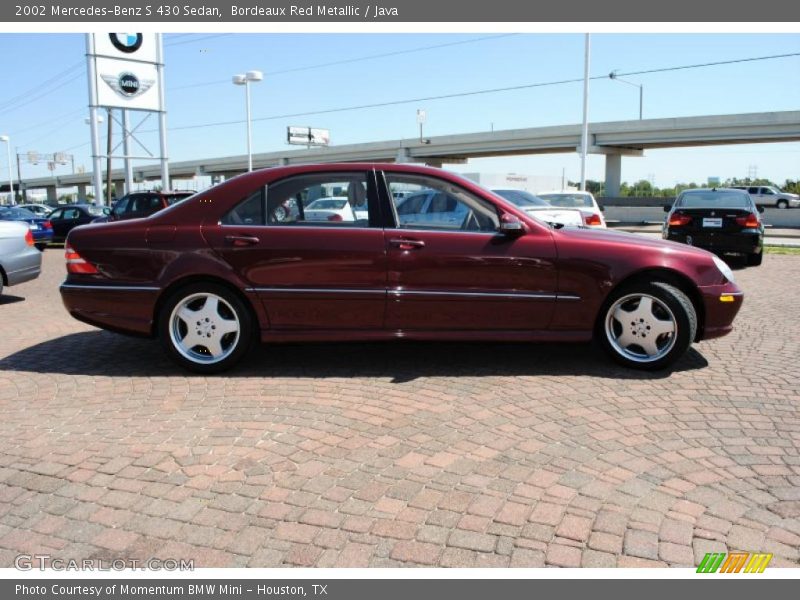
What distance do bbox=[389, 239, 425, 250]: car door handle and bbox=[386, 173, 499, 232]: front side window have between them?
160mm

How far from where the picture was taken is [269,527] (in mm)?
2855

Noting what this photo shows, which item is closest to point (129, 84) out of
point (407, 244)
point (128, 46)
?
point (128, 46)

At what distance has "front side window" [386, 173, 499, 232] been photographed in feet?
16.8

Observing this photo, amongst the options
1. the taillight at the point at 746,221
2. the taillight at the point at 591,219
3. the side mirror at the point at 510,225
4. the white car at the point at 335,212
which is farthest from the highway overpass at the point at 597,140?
the white car at the point at 335,212

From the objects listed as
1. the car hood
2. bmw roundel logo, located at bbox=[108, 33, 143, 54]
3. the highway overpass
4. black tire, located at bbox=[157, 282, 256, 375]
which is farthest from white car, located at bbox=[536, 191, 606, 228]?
the highway overpass

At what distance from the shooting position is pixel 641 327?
513cm

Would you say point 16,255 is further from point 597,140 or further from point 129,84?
point 597,140

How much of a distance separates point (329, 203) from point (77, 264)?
6.84ft

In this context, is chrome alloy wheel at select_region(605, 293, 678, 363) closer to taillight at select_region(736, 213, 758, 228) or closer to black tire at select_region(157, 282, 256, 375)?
black tire at select_region(157, 282, 256, 375)

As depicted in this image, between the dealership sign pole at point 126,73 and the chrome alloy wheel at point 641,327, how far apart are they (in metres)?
Result: 26.0

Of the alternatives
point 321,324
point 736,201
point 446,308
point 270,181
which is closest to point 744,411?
point 446,308

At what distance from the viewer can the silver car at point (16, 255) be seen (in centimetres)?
916

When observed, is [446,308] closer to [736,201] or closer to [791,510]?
[791,510]

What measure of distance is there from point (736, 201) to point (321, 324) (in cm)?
1105
